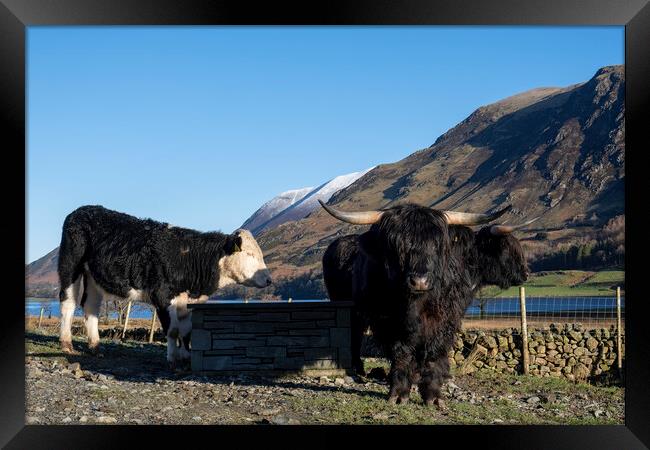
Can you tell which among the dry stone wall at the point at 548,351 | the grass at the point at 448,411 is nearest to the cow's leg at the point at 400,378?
the grass at the point at 448,411

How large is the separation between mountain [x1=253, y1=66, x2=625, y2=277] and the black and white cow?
4561 centimetres

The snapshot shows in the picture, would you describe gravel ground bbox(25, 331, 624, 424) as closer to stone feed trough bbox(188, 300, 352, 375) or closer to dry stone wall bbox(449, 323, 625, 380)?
stone feed trough bbox(188, 300, 352, 375)

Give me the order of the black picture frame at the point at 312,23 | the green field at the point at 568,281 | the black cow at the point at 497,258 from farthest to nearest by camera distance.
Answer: the green field at the point at 568,281 < the black cow at the point at 497,258 < the black picture frame at the point at 312,23

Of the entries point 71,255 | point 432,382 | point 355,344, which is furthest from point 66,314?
point 432,382

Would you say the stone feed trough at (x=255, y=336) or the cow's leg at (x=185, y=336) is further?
the cow's leg at (x=185, y=336)

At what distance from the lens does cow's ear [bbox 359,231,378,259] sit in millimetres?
7055

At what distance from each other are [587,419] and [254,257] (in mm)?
4656

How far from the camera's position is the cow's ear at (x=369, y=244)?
7.05 m

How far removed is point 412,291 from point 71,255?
17.9 feet

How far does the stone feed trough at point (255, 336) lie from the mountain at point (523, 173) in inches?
1846

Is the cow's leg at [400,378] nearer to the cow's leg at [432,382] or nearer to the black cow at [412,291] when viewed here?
the black cow at [412,291]

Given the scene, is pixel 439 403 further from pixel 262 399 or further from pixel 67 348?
pixel 67 348

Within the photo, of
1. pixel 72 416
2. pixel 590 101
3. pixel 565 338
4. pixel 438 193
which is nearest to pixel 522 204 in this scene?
pixel 438 193

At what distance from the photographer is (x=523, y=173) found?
429 ft
